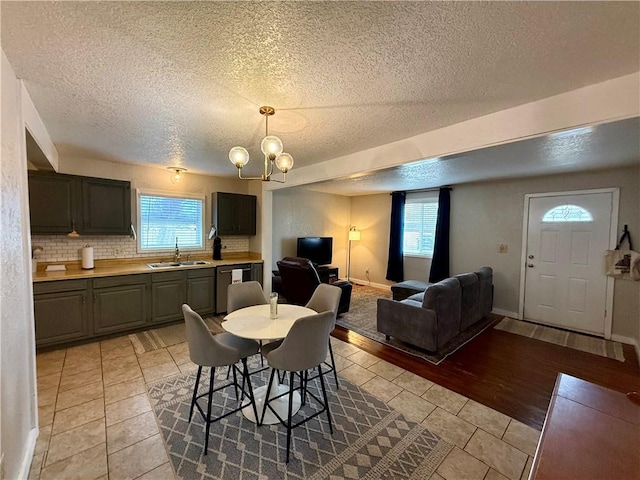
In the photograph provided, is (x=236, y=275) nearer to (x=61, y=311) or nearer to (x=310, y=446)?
(x=61, y=311)

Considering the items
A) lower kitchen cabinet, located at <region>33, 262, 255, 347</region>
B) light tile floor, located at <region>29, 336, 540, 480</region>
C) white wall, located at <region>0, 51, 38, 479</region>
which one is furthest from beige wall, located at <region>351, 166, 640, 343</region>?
white wall, located at <region>0, 51, 38, 479</region>

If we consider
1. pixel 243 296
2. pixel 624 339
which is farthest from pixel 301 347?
pixel 624 339

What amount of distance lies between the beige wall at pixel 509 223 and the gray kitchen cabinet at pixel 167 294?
462 cm

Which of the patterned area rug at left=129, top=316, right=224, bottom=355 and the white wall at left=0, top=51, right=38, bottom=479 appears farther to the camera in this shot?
the patterned area rug at left=129, top=316, right=224, bottom=355

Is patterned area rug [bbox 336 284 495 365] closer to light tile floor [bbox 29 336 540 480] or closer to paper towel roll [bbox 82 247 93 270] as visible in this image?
light tile floor [bbox 29 336 540 480]

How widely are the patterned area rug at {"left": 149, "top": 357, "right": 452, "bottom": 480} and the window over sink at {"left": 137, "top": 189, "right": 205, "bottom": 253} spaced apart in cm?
281

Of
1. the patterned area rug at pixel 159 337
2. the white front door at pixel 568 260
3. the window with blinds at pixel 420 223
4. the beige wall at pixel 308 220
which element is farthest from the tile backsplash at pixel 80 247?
the white front door at pixel 568 260

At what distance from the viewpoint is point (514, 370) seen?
2.94m

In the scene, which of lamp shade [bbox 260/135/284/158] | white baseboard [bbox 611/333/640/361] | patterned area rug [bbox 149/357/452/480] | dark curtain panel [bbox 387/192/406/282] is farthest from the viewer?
dark curtain panel [bbox 387/192/406/282]

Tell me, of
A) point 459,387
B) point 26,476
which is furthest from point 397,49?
point 26,476

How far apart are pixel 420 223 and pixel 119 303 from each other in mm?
5546

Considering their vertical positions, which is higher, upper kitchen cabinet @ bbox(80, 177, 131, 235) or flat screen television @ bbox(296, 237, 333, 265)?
upper kitchen cabinet @ bbox(80, 177, 131, 235)

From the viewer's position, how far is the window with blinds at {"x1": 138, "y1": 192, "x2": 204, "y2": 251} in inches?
172

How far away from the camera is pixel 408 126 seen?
248 cm
